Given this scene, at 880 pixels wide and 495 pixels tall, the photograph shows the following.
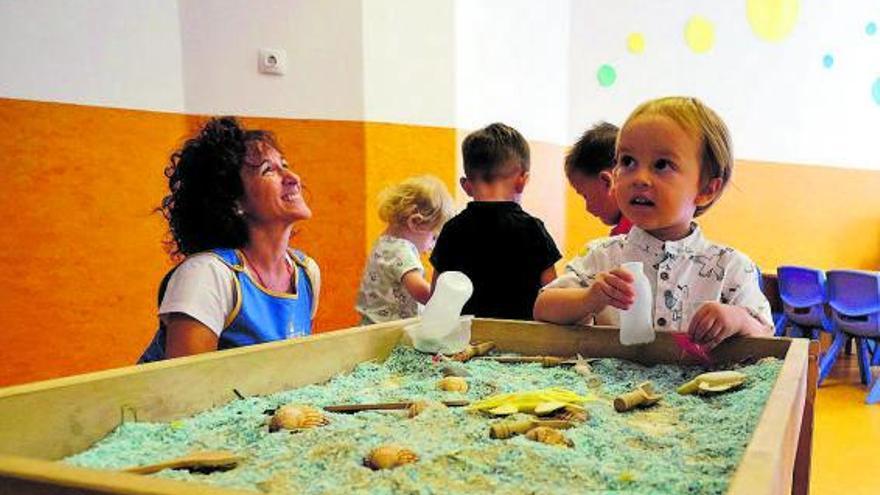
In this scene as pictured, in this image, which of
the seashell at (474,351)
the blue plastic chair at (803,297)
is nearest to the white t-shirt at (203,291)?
the seashell at (474,351)

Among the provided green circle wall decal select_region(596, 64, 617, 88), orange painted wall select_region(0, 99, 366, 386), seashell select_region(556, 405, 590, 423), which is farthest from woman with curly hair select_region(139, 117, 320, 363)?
green circle wall decal select_region(596, 64, 617, 88)

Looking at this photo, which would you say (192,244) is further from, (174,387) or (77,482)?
(77,482)

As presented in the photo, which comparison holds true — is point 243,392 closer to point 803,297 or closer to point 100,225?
point 100,225

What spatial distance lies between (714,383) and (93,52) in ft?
7.53

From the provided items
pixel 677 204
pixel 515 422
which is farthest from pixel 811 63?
pixel 515 422

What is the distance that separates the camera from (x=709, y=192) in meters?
1.10

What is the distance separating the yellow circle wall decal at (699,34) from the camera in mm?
4262

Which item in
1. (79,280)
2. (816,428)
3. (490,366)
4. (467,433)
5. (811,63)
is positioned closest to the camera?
(467,433)

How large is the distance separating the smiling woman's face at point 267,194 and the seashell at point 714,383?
0.80 metres

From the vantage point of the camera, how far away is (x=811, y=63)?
421 cm

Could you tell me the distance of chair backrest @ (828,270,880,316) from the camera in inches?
135

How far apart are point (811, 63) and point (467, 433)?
4443 millimetres

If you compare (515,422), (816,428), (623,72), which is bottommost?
(816,428)

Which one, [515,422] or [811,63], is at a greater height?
[811,63]
